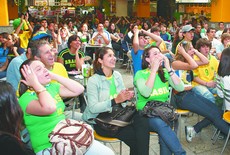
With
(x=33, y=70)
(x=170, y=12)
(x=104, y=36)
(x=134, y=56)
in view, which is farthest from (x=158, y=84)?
(x=170, y=12)

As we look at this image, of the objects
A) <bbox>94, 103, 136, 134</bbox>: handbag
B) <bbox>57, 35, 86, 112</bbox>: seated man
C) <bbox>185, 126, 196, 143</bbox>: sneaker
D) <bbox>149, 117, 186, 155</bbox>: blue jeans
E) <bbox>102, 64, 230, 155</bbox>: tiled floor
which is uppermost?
<bbox>57, 35, 86, 112</bbox>: seated man

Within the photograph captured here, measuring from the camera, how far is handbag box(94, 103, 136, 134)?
2.69m

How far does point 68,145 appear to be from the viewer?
199 centimetres

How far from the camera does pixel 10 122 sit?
1.76m

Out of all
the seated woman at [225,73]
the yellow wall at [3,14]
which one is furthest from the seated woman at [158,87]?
the yellow wall at [3,14]

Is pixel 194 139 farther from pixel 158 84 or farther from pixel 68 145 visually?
pixel 68 145

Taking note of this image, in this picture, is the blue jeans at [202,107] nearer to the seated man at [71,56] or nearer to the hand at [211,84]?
the hand at [211,84]

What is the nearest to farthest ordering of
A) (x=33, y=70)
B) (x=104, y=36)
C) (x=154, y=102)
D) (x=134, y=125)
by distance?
(x=33, y=70), (x=134, y=125), (x=154, y=102), (x=104, y=36)

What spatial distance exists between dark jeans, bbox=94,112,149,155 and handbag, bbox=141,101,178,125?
13 centimetres

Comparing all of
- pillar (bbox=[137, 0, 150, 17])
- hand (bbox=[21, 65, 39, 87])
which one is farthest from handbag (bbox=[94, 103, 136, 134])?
pillar (bbox=[137, 0, 150, 17])

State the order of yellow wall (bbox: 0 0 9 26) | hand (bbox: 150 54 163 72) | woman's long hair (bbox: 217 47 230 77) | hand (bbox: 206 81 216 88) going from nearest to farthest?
1. hand (bbox: 150 54 163 72)
2. woman's long hair (bbox: 217 47 230 77)
3. hand (bbox: 206 81 216 88)
4. yellow wall (bbox: 0 0 9 26)

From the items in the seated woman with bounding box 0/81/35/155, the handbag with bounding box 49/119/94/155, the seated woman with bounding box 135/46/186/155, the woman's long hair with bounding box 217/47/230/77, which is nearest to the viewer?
the seated woman with bounding box 0/81/35/155

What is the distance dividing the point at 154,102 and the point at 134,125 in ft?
1.17

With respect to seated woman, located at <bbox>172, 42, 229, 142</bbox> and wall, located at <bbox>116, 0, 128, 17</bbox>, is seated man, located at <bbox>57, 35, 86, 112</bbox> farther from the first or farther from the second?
wall, located at <bbox>116, 0, 128, 17</bbox>
